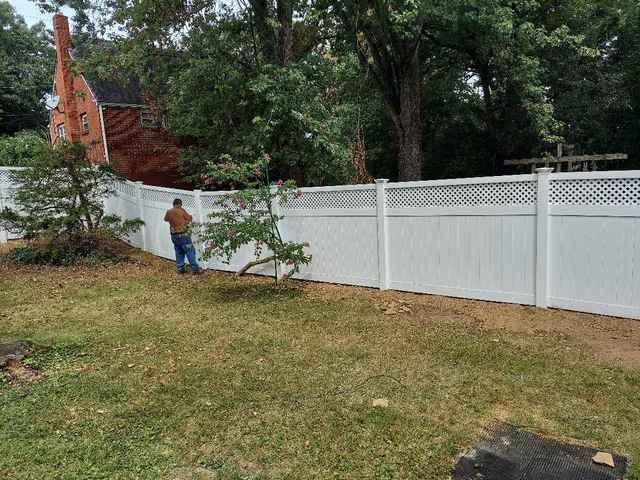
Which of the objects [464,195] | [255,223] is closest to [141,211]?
[255,223]

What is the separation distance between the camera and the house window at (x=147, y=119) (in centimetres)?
1830

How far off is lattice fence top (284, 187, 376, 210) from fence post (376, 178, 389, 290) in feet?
0.35

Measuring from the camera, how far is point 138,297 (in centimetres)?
714

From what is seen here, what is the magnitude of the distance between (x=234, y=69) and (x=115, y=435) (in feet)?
32.1

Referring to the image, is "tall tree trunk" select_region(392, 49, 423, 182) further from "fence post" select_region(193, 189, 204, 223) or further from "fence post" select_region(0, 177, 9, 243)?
"fence post" select_region(0, 177, 9, 243)

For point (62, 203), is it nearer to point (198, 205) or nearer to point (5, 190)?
point (198, 205)

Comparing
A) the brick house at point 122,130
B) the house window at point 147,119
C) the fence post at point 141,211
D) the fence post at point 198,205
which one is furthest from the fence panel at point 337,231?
the house window at point 147,119

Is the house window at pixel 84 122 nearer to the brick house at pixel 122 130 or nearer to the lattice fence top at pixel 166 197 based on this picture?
the brick house at pixel 122 130

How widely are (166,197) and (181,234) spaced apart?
1578 mm

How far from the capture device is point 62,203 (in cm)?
937

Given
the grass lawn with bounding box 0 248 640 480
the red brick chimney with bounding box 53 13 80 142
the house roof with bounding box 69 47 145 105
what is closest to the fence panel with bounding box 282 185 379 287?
the grass lawn with bounding box 0 248 640 480

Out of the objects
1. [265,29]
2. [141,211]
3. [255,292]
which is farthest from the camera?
[265,29]

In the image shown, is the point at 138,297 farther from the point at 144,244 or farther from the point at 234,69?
the point at 234,69

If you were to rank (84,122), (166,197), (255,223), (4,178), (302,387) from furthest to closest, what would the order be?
1. (84,122)
2. (4,178)
3. (166,197)
4. (255,223)
5. (302,387)
